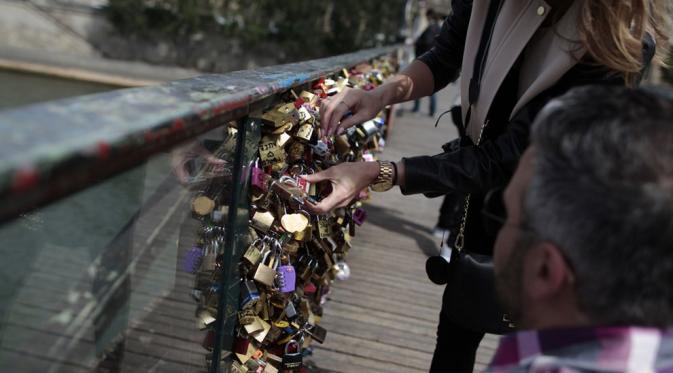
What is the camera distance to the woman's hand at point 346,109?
2.22 meters

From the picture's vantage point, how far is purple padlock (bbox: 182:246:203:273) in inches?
74.7

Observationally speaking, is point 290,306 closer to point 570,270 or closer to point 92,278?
point 92,278

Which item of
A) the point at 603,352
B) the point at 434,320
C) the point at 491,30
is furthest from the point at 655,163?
the point at 434,320

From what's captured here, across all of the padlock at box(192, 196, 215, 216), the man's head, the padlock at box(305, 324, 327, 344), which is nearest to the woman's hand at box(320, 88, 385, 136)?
the padlock at box(192, 196, 215, 216)

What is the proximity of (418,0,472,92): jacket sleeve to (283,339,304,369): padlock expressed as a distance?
0.98 meters

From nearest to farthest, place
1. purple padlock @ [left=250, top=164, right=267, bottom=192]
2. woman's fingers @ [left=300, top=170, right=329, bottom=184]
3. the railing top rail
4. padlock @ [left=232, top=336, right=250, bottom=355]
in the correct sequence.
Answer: the railing top rail
woman's fingers @ [left=300, top=170, right=329, bottom=184]
purple padlock @ [left=250, top=164, right=267, bottom=192]
padlock @ [left=232, top=336, right=250, bottom=355]

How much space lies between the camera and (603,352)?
Answer: 1.05 meters

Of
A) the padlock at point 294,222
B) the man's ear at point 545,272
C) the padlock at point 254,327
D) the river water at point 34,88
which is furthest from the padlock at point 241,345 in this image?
the river water at point 34,88

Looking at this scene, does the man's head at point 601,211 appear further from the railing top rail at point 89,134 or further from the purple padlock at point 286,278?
the purple padlock at point 286,278

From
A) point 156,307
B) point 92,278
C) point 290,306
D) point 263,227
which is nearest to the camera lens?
point 92,278

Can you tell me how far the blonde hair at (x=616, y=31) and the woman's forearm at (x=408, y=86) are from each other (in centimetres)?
67

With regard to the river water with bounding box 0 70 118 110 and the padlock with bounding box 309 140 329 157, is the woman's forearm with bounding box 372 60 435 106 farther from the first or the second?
the river water with bounding box 0 70 118 110

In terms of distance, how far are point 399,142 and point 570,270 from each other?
996 cm

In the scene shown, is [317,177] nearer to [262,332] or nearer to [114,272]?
[262,332]
